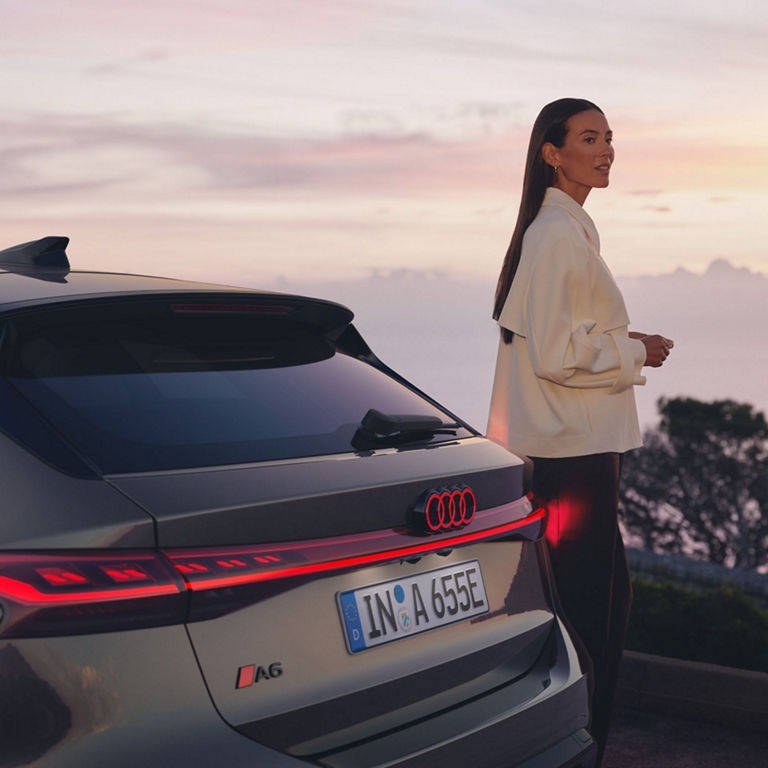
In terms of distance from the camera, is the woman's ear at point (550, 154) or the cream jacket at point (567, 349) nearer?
the cream jacket at point (567, 349)

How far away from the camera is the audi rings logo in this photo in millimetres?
2652

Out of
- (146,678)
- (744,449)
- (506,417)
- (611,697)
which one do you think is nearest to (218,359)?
(146,678)

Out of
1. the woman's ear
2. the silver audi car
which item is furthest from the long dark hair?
the silver audi car

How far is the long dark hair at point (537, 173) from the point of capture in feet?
14.1

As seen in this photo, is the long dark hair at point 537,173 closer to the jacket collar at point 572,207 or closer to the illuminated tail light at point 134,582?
the jacket collar at point 572,207

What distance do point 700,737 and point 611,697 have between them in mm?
1061

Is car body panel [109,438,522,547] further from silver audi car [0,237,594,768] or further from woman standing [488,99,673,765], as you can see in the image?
woman standing [488,99,673,765]

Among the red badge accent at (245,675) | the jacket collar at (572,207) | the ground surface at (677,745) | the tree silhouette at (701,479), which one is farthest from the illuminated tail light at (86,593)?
the tree silhouette at (701,479)

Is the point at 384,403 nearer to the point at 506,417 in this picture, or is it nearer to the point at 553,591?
the point at 553,591

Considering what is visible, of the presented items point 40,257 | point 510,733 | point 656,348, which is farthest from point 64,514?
point 656,348

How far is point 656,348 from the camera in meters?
4.12

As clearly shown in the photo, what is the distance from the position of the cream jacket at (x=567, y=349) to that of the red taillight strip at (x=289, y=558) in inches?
55.1

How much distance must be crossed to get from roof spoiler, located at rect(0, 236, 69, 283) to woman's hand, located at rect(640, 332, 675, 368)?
199 cm

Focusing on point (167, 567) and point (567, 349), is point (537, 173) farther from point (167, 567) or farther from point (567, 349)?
point (167, 567)
